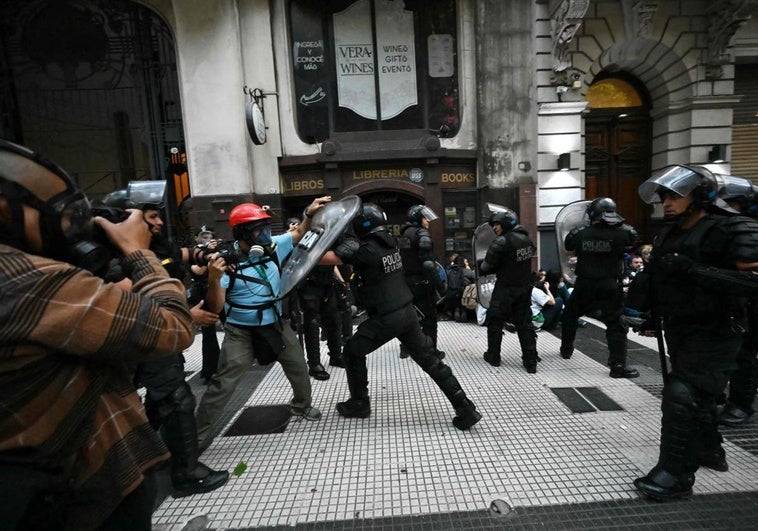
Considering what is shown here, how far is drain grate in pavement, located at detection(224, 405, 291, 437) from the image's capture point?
3692 mm

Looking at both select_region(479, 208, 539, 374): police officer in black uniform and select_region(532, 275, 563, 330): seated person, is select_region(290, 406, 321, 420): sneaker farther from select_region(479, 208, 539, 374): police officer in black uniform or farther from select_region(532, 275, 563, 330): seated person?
select_region(532, 275, 563, 330): seated person

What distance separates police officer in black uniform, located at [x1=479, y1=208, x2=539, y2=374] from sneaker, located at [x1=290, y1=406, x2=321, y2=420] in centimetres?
245

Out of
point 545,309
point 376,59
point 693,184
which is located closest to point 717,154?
point 545,309

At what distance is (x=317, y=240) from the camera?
338 cm

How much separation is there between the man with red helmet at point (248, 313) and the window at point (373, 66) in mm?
6290

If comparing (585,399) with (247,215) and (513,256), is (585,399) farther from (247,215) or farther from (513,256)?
(247,215)

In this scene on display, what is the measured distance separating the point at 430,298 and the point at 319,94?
19.9 ft

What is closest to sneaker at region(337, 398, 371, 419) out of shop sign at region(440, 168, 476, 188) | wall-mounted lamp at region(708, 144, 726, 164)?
shop sign at region(440, 168, 476, 188)

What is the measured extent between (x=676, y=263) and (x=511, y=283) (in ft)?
8.57

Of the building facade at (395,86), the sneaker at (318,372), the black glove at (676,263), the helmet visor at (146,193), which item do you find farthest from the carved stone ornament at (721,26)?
the helmet visor at (146,193)

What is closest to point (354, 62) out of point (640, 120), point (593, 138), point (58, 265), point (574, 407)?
point (593, 138)

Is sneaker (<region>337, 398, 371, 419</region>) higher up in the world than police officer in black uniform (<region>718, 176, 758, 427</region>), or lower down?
lower down

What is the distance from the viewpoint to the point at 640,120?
1048 cm

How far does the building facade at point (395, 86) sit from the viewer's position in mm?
8648
